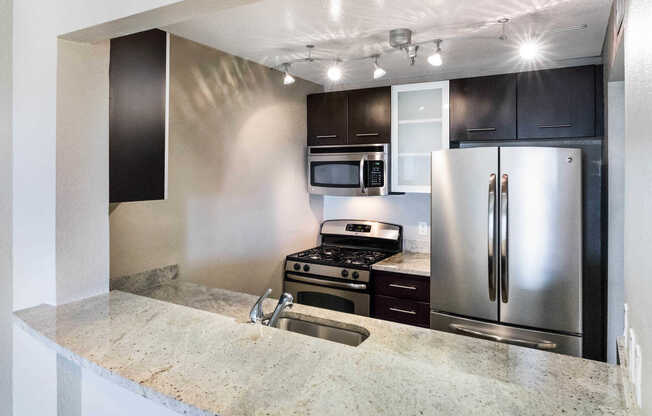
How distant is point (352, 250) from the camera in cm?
386

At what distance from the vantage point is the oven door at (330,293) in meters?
3.21

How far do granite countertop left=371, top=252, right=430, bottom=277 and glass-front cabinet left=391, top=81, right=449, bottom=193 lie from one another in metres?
0.55

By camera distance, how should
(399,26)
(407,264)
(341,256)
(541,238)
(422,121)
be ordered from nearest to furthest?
1. (399,26)
2. (541,238)
3. (407,264)
4. (422,121)
5. (341,256)

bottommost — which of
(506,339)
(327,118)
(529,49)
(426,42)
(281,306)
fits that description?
(506,339)

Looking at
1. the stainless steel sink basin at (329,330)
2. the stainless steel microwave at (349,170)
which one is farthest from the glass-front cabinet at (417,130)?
the stainless steel sink basin at (329,330)

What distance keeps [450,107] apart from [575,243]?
4.30ft

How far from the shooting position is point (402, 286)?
3.10 meters

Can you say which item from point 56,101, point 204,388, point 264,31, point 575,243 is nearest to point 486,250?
point 575,243

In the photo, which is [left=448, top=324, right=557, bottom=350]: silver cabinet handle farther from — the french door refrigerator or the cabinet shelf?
the cabinet shelf

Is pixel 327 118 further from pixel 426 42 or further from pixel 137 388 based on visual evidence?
pixel 137 388

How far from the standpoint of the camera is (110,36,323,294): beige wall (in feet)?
8.27

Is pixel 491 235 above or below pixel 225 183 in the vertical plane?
below

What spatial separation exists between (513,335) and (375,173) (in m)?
1.54

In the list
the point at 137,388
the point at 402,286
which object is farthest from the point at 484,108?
the point at 137,388
